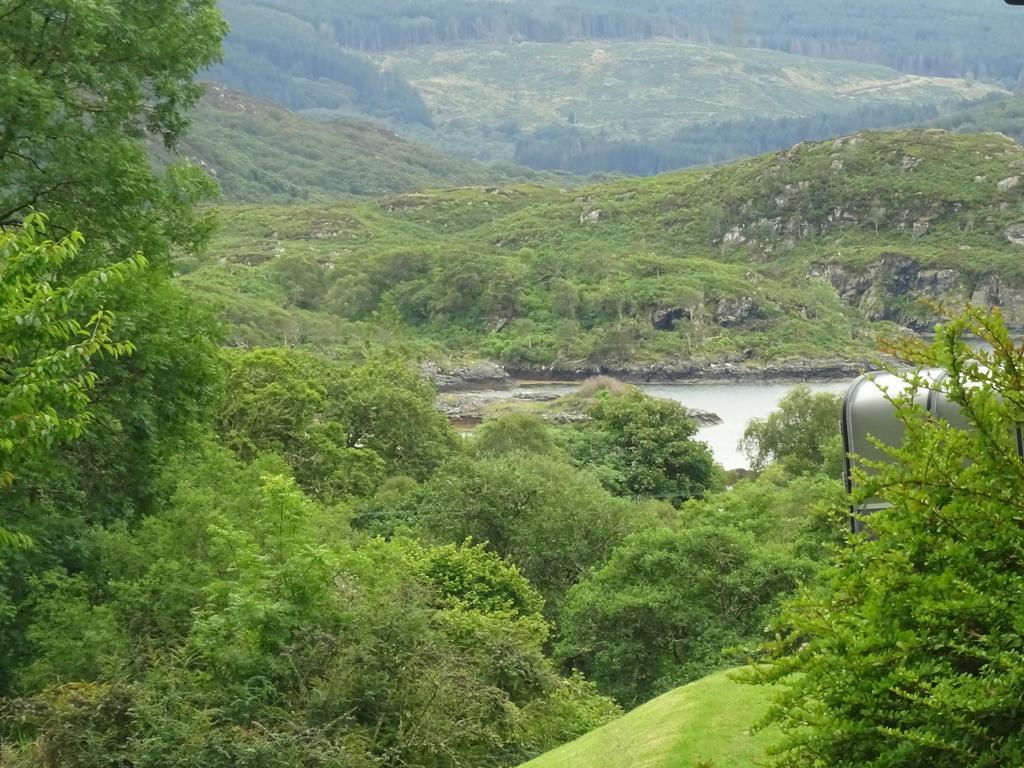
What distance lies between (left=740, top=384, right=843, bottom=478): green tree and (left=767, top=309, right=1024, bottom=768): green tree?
184ft

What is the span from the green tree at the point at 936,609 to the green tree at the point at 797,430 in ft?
184

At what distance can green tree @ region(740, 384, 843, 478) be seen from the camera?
63931 mm

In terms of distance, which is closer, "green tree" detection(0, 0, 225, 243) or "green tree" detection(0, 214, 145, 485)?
"green tree" detection(0, 214, 145, 485)

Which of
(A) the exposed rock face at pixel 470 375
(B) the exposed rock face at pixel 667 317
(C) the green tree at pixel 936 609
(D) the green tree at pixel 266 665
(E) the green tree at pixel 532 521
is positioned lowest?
(A) the exposed rock face at pixel 470 375

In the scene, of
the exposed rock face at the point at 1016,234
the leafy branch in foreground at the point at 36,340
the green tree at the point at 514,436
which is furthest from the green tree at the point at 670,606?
the exposed rock face at the point at 1016,234

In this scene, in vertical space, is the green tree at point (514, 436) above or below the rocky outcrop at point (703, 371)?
above

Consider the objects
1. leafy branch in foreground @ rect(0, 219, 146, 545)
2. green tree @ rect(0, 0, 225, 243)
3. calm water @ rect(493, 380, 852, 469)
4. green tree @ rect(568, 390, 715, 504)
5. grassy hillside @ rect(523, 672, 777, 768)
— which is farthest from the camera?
calm water @ rect(493, 380, 852, 469)

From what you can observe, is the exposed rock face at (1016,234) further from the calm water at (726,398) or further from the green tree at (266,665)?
the green tree at (266,665)

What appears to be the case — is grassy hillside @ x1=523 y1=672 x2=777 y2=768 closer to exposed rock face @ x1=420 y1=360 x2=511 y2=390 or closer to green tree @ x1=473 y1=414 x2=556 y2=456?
green tree @ x1=473 y1=414 x2=556 y2=456

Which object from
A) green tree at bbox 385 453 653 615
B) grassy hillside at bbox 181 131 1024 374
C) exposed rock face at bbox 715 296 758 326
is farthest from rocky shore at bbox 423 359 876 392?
green tree at bbox 385 453 653 615

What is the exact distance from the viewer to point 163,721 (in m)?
12.6

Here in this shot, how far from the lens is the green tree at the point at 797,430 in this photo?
210 ft

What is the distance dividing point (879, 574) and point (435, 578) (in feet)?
59.3

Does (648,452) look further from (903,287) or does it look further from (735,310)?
(903,287)
